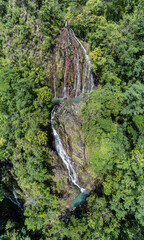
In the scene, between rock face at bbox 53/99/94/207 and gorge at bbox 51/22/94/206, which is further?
gorge at bbox 51/22/94/206

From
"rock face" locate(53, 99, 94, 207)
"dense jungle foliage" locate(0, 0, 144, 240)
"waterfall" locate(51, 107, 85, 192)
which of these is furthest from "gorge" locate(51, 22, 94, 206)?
"dense jungle foliage" locate(0, 0, 144, 240)

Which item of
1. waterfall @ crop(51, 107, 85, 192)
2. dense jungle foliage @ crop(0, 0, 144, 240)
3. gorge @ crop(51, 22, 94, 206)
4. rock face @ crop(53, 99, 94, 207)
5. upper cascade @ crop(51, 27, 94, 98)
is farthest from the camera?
upper cascade @ crop(51, 27, 94, 98)

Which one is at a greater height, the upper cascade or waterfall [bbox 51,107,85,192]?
the upper cascade

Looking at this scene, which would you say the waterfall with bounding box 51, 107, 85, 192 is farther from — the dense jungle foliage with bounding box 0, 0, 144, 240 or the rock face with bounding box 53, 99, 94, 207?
the dense jungle foliage with bounding box 0, 0, 144, 240

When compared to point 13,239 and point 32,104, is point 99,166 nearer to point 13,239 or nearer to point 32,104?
point 32,104

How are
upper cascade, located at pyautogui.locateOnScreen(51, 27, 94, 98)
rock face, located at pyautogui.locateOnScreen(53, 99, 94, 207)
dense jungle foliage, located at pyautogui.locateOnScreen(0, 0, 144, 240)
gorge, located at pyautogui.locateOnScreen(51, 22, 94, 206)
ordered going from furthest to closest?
1. upper cascade, located at pyautogui.locateOnScreen(51, 27, 94, 98)
2. gorge, located at pyautogui.locateOnScreen(51, 22, 94, 206)
3. rock face, located at pyautogui.locateOnScreen(53, 99, 94, 207)
4. dense jungle foliage, located at pyautogui.locateOnScreen(0, 0, 144, 240)

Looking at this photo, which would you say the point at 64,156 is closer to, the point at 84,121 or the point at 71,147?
the point at 71,147
